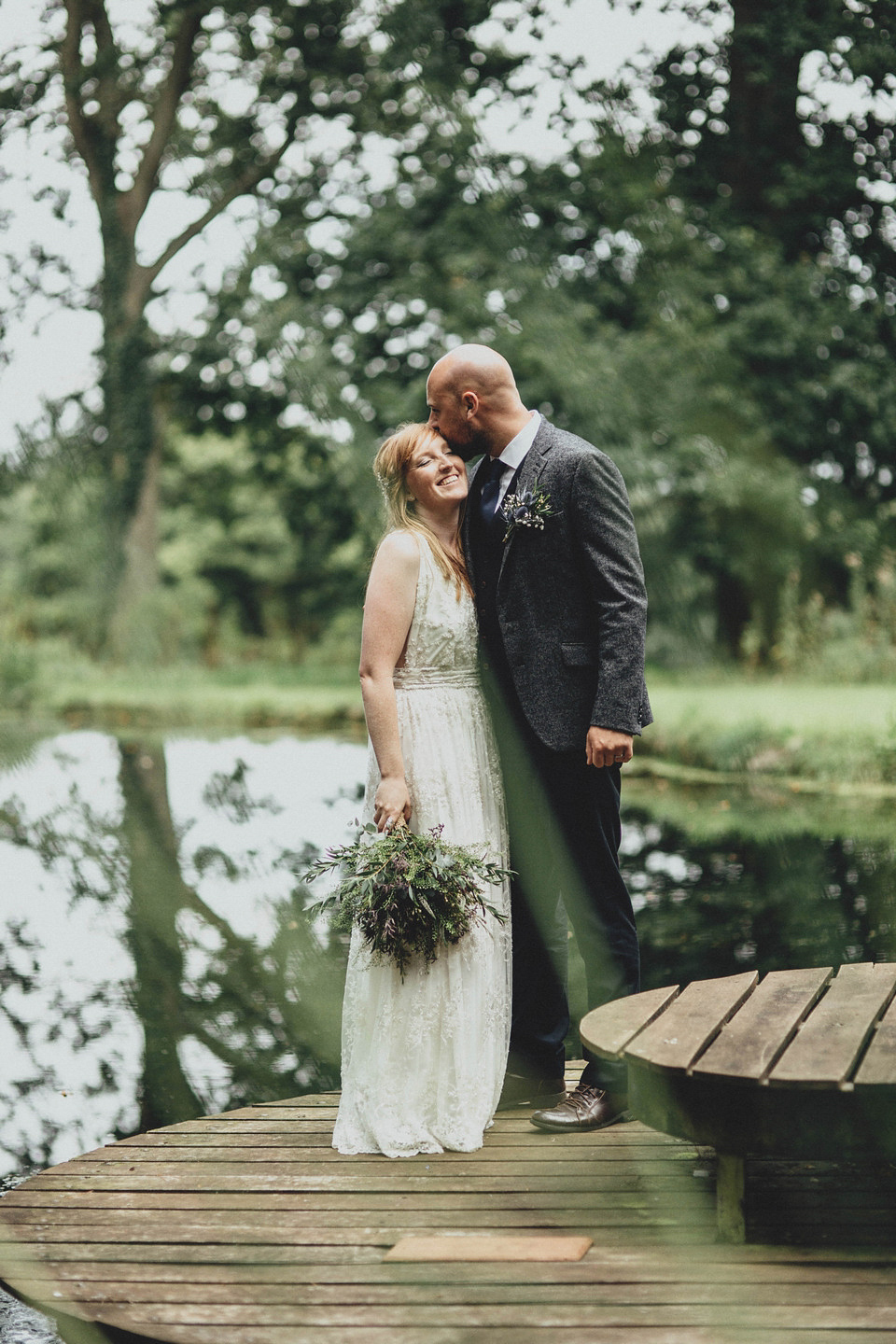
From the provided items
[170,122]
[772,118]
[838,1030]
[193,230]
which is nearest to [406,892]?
[838,1030]

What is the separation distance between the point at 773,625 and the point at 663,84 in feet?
22.8

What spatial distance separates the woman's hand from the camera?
3.12 metres

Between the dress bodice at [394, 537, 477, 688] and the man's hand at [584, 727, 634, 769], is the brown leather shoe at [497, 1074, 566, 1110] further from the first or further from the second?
the dress bodice at [394, 537, 477, 688]

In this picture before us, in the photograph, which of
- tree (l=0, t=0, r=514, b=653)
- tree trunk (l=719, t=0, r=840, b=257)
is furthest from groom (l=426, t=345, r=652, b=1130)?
tree trunk (l=719, t=0, r=840, b=257)

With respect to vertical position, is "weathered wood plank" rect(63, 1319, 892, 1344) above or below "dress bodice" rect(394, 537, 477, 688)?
below

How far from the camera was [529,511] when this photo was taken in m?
3.16

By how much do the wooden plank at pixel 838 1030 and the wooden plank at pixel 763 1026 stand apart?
3 cm

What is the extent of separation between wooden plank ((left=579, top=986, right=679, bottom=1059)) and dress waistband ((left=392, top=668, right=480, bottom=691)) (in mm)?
799

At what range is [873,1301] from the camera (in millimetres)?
2221

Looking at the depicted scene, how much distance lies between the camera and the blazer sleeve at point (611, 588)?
10.3 feet

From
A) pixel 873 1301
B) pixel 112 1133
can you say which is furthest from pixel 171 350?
pixel 873 1301

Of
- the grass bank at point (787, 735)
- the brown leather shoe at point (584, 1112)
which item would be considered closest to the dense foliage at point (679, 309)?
the grass bank at point (787, 735)

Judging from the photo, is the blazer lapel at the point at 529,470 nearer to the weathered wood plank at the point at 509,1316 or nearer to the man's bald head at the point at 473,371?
the man's bald head at the point at 473,371

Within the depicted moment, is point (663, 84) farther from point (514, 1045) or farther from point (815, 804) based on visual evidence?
point (514, 1045)
